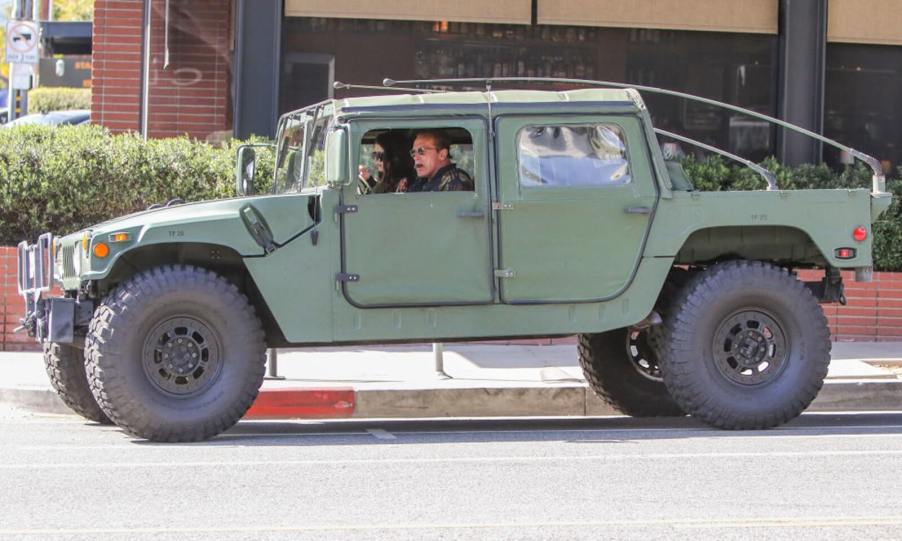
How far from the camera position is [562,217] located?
923 cm

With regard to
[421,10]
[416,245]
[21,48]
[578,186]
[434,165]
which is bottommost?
[416,245]

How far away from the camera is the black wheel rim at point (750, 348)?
9.36m

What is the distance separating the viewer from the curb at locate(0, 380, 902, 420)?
10805mm

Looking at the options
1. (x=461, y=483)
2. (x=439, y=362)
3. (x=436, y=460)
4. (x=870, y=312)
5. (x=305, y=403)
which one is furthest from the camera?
(x=870, y=312)

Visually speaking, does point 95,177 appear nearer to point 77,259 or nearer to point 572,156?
point 77,259

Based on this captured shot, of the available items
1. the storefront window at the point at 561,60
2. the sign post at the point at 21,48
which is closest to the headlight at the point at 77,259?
the storefront window at the point at 561,60

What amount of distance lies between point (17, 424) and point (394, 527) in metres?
4.62

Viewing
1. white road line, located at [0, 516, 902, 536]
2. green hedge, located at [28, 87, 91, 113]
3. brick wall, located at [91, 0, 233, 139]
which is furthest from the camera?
green hedge, located at [28, 87, 91, 113]

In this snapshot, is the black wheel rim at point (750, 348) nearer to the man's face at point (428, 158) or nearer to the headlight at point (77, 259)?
the man's face at point (428, 158)

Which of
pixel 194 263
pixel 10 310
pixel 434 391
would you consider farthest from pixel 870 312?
pixel 10 310

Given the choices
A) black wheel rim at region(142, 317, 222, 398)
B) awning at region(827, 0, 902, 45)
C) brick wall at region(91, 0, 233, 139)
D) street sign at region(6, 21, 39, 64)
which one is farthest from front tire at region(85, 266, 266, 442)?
street sign at region(6, 21, 39, 64)

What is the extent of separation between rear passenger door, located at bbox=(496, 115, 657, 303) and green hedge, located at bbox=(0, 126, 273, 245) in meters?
5.20

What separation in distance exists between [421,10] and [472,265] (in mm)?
7248

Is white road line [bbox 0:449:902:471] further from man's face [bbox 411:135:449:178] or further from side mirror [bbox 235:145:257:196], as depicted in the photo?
side mirror [bbox 235:145:257:196]
